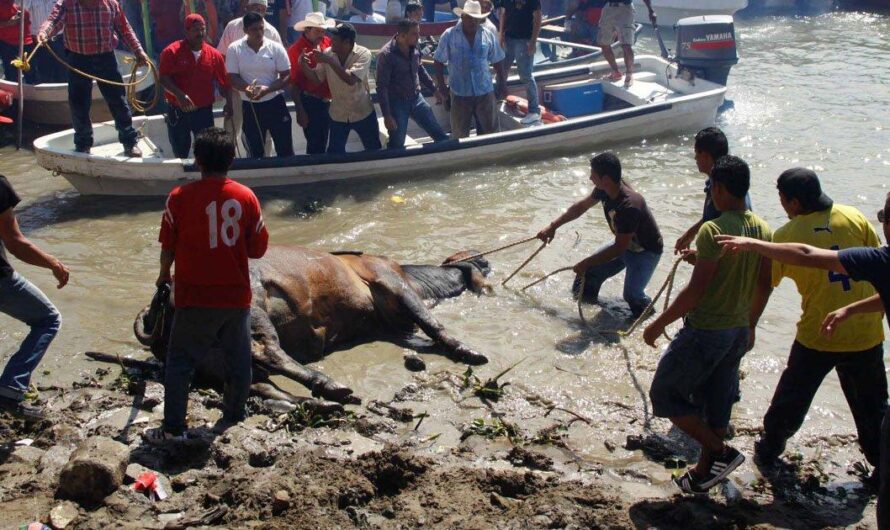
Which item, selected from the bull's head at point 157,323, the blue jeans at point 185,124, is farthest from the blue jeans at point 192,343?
the blue jeans at point 185,124

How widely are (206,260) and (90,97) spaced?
6086 mm

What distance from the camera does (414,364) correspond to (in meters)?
6.91

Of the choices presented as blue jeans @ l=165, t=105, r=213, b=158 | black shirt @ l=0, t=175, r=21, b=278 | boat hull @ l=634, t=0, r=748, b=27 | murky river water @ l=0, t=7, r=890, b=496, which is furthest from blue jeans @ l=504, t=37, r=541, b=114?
boat hull @ l=634, t=0, r=748, b=27

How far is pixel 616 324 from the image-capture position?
7.81m

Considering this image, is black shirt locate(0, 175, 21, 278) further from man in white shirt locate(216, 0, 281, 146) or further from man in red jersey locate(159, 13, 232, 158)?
man in white shirt locate(216, 0, 281, 146)

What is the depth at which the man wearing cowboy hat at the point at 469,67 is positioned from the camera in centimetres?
1150

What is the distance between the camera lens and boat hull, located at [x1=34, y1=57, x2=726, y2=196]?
10414mm

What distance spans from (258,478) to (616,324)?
12.2ft

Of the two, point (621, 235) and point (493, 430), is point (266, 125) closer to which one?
point (621, 235)

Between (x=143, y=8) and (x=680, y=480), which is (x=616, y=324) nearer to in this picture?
(x=680, y=480)

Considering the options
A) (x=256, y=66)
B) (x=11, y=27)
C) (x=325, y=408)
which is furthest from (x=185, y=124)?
(x=325, y=408)

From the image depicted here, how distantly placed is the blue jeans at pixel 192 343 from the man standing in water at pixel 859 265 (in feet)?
8.73

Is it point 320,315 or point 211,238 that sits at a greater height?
point 211,238

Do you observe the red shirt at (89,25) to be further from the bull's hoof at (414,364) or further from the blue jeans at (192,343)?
the blue jeans at (192,343)
